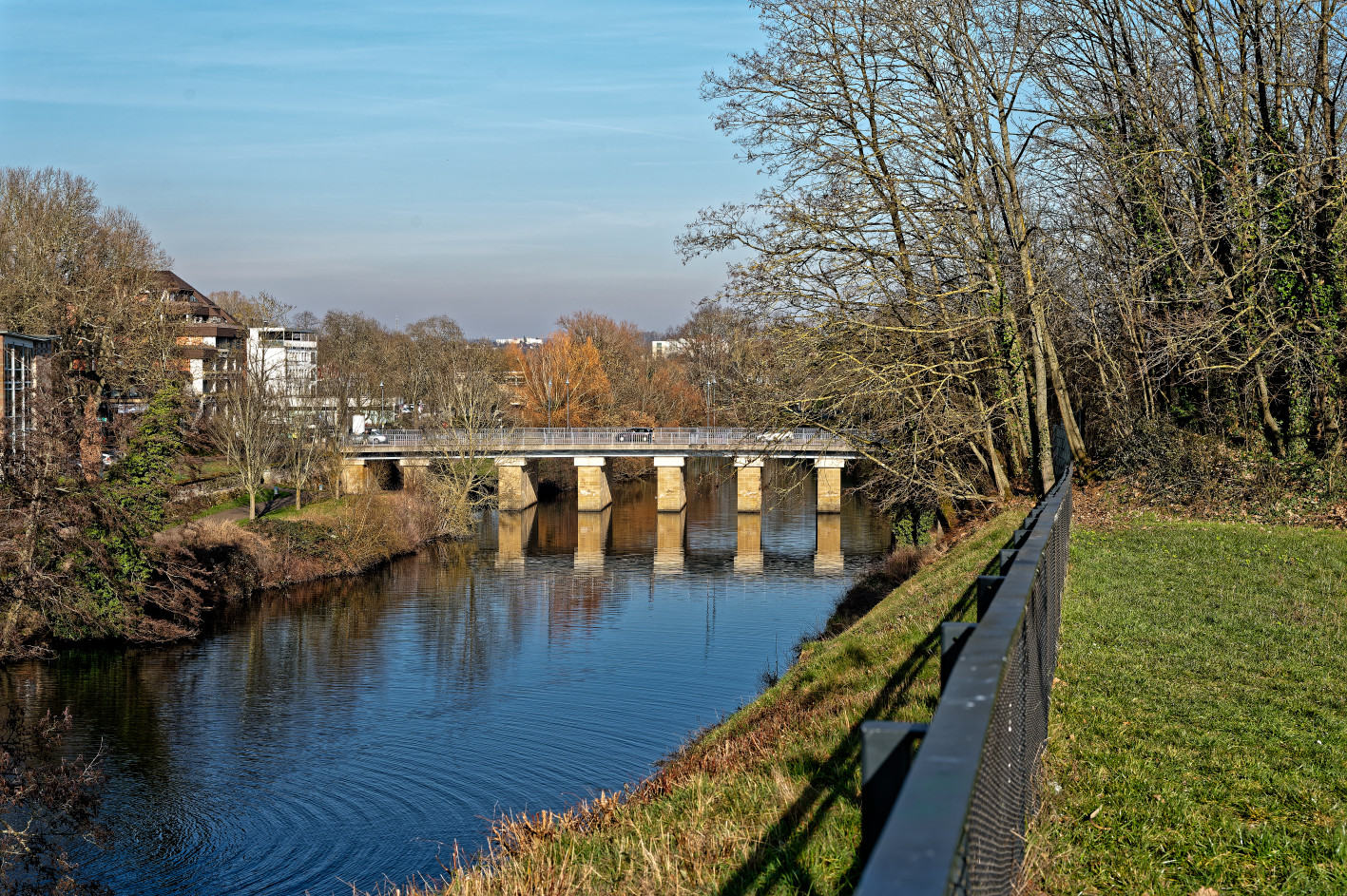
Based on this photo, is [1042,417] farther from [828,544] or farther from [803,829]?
[828,544]

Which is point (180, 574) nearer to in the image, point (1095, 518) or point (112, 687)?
point (112, 687)

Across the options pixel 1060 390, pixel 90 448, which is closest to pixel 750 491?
pixel 90 448

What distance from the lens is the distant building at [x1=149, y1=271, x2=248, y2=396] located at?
65.9 m

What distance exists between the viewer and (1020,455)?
86.3ft

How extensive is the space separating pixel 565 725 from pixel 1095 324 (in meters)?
15.2

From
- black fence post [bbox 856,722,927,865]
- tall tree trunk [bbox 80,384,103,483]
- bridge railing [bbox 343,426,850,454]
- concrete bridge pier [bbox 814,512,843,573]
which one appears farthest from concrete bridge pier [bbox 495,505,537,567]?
black fence post [bbox 856,722,927,865]

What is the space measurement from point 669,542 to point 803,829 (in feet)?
164

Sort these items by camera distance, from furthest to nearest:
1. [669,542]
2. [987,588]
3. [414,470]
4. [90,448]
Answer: [414,470], [669,542], [90,448], [987,588]

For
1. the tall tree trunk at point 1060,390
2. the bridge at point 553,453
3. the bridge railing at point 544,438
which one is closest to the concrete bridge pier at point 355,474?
the bridge at point 553,453

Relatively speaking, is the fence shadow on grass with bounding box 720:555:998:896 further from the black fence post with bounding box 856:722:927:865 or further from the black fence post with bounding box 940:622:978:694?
the black fence post with bounding box 856:722:927:865

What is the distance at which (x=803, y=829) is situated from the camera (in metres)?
5.98

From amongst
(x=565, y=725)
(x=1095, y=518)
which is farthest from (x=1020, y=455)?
(x=565, y=725)

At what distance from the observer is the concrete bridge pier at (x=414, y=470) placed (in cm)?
6412

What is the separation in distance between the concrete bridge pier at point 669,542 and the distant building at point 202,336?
1007 inches
